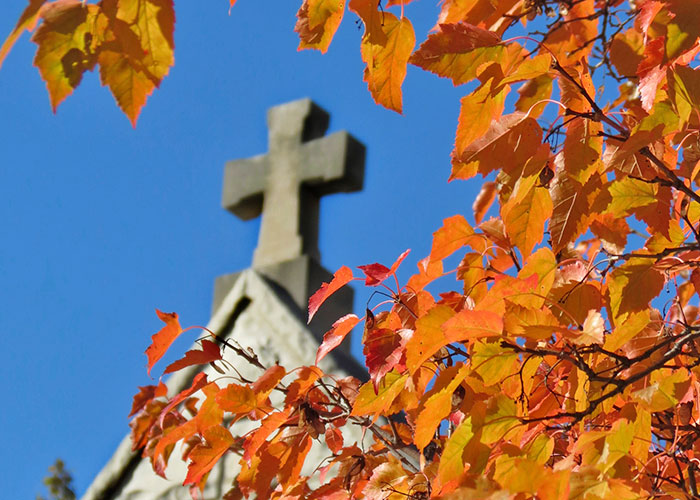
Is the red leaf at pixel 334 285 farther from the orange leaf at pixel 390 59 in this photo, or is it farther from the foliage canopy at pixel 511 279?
the orange leaf at pixel 390 59

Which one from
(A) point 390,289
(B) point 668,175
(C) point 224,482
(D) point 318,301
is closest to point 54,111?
(D) point 318,301

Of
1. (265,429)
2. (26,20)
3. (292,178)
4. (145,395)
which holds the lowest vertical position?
(265,429)

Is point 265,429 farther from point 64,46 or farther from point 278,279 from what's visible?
point 278,279

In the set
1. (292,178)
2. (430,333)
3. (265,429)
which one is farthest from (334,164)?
(430,333)

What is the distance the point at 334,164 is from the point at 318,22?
234cm

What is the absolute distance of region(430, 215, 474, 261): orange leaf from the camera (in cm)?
127

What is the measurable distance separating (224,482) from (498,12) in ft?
5.68

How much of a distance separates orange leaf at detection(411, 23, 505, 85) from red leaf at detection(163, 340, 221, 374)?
643 millimetres

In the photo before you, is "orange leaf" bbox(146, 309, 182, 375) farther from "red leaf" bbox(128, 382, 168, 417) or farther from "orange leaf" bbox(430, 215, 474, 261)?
"red leaf" bbox(128, 382, 168, 417)

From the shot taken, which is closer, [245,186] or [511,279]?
[511,279]

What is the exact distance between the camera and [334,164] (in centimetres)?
351

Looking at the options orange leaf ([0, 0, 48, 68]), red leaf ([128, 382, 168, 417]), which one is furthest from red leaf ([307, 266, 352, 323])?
red leaf ([128, 382, 168, 417])

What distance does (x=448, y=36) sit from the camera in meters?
1.15

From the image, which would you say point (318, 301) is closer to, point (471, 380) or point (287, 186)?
point (471, 380)
